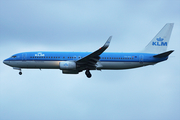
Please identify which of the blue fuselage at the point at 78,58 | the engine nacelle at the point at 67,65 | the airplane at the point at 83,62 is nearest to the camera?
the engine nacelle at the point at 67,65

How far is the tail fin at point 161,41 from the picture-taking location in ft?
158

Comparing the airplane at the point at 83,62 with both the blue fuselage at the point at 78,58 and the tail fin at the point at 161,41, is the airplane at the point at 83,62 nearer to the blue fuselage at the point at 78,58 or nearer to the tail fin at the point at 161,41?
the blue fuselage at the point at 78,58

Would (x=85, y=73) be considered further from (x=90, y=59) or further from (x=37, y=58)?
(x=37, y=58)

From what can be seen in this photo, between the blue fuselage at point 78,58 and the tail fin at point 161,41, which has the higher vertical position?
the tail fin at point 161,41

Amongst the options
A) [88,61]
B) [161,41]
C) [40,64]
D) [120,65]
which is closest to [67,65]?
[88,61]

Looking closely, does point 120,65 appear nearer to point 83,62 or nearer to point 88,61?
point 88,61

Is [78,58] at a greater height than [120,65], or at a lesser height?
greater

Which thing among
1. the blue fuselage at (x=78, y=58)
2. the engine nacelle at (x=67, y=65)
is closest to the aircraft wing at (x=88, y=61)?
the engine nacelle at (x=67, y=65)

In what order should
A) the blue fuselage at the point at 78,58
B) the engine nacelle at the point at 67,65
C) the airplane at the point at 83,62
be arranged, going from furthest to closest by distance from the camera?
1. the blue fuselage at the point at 78,58
2. the airplane at the point at 83,62
3. the engine nacelle at the point at 67,65

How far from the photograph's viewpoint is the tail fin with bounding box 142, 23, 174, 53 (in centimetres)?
4825

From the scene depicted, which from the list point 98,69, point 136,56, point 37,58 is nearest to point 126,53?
point 136,56

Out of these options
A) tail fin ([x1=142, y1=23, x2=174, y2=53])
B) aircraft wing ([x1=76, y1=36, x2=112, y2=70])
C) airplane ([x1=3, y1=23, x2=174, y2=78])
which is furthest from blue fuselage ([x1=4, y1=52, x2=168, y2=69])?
tail fin ([x1=142, y1=23, x2=174, y2=53])

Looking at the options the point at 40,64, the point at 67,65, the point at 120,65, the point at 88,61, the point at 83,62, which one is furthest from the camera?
the point at 120,65

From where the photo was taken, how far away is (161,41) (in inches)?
1927
